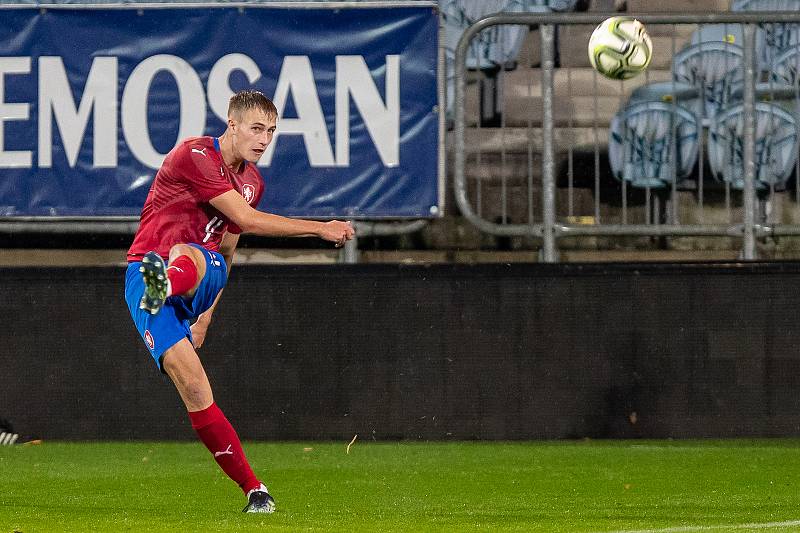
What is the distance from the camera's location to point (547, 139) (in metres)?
9.14

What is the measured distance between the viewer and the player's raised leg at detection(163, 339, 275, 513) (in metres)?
5.80

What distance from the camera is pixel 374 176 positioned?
30.1 feet

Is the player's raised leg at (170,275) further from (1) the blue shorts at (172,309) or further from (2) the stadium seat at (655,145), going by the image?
(2) the stadium seat at (655,145)

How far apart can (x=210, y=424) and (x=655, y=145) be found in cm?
433

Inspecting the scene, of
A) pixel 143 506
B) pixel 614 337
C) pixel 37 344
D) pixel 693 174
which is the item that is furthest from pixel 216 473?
pixel 693 174

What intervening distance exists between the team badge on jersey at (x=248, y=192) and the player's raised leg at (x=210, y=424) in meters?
0.76

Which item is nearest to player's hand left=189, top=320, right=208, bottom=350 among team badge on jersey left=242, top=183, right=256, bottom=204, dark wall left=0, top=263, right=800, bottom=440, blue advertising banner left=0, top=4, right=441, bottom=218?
team badge on jersey left=242, top=183, right=256, bottom=204

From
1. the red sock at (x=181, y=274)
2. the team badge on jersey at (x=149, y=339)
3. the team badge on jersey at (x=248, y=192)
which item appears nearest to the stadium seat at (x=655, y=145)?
the team badge on jersey at (x=248, y=192)

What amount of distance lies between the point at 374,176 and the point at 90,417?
2258mm

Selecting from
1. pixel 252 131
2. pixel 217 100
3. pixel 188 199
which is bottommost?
pixel 188 199

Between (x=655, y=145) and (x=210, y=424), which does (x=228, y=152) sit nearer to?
(x=210, y=424)

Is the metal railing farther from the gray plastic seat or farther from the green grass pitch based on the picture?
the green grass pitch

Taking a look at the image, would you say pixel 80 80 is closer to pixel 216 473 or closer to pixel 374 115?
pixel 374 115

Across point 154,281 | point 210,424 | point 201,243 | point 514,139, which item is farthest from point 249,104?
point 514,139
